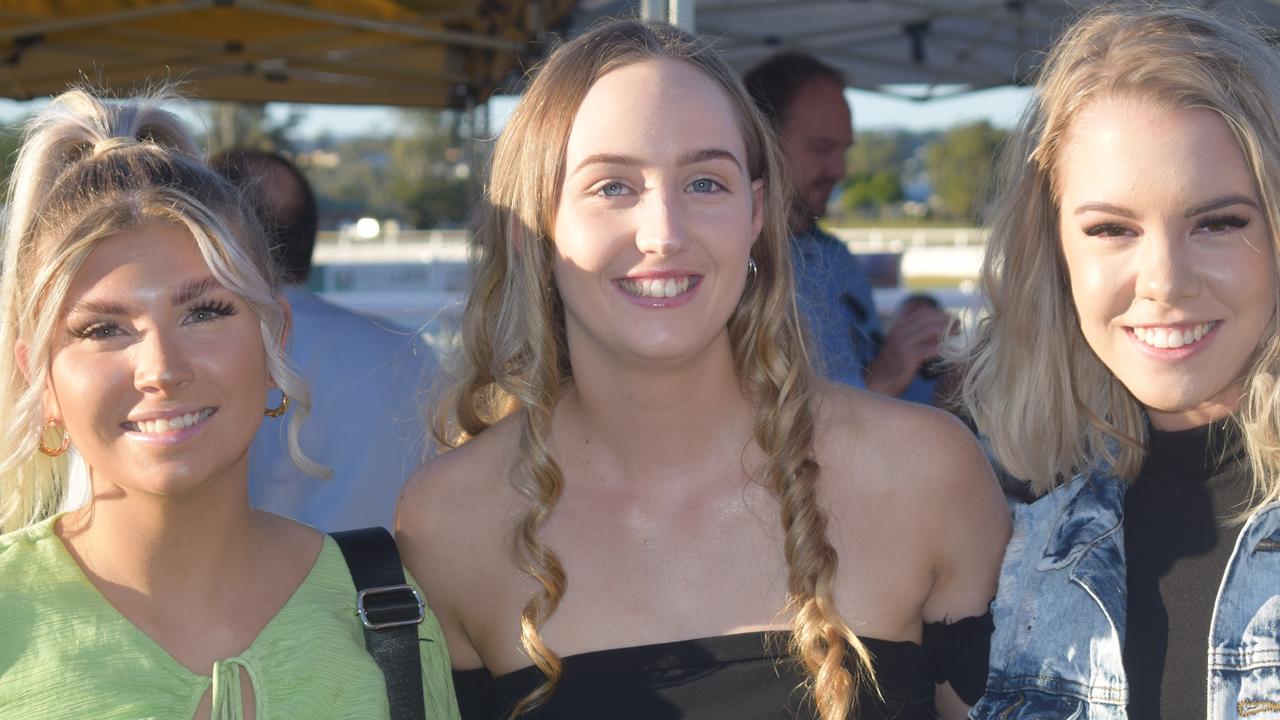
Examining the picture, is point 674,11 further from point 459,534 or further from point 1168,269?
point 1168,269

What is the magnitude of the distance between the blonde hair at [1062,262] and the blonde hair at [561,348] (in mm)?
371

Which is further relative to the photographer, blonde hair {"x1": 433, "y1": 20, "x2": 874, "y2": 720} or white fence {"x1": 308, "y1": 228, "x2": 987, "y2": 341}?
white fence {"x1": 308, "y1": 228, "x2": 987, "y2": 341}

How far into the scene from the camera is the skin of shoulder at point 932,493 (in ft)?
7.36

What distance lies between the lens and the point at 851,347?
11.5 feet

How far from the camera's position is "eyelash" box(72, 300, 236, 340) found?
1.87 meters

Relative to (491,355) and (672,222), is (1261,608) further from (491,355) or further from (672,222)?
(491,355)

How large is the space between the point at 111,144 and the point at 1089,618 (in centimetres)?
168

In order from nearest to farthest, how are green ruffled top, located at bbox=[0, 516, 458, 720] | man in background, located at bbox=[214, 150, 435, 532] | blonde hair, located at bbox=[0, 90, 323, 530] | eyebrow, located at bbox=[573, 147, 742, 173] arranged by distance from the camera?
green ruffled top, located at bbox=[0, 516, 458, 720], blonde hair, located at bbox=[0, 90, 323, 530], eyebrow, located at bbox=[573, 147, 742, 173], man in background, located at bbox=[214, 150, 435, 532]

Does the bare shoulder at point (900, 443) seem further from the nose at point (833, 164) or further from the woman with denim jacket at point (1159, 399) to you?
the nose at point (833, 164)

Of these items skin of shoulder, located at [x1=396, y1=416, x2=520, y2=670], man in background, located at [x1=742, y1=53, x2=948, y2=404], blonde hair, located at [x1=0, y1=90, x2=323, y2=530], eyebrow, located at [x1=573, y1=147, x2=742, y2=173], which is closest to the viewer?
blonde hair, located at [x1=0, y1=90, x2=323, y2=530]

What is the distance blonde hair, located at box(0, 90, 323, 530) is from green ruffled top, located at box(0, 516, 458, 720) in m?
0.19

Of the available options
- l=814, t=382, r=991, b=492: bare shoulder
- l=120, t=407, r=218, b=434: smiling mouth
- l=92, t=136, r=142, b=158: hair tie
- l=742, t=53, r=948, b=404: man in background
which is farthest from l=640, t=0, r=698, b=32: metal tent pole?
l=120, t=407, r=218, b=434: smiling mouth

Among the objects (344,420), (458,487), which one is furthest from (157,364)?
(344,420)

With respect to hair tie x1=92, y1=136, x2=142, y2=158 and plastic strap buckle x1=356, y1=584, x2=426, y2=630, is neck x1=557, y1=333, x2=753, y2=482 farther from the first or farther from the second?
hair tie x1=92, y1=136, x2=142, y2=158
